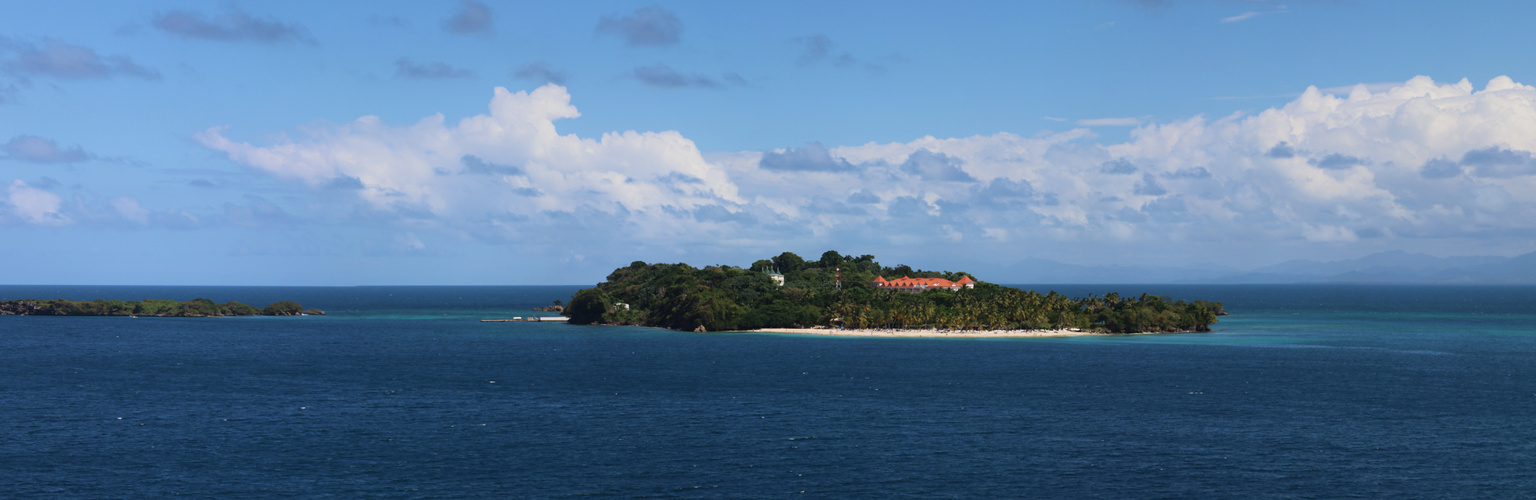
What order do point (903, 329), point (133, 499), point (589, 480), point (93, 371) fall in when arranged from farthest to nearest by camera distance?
point (903, 329) < point (93, 371) < point (589, 480) < point (133, 499)

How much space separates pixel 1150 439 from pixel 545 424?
3871 cm

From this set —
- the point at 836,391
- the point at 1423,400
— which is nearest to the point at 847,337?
the point at 836,391

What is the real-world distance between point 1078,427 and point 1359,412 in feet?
Result: 75.5

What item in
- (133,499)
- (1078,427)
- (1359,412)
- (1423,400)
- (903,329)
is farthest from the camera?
(903,329)

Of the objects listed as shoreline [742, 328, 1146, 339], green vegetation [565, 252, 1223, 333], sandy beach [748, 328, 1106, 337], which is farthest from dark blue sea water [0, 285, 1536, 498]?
green vegetation [565, 252, 1223, 333]

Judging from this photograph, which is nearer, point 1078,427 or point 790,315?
point 1078,427

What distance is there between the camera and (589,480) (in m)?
51.3

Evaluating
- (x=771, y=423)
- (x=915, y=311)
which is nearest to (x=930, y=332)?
(x=915, y=311)

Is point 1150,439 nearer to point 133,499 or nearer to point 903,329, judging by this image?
point 133,499

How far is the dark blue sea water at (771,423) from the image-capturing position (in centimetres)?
5097

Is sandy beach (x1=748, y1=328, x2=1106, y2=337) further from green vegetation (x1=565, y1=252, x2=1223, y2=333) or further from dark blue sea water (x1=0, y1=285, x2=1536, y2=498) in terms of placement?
dark blue sea water (x1=0, y1=285, x2=1536, y2=498)

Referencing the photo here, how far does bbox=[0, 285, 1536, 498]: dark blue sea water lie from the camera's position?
5097 centimetres

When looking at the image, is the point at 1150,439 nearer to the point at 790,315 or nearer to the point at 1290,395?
the point at 1290,395

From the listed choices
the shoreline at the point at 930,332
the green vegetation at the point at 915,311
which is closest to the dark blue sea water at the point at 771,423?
the shoreline at the point at 930,332
